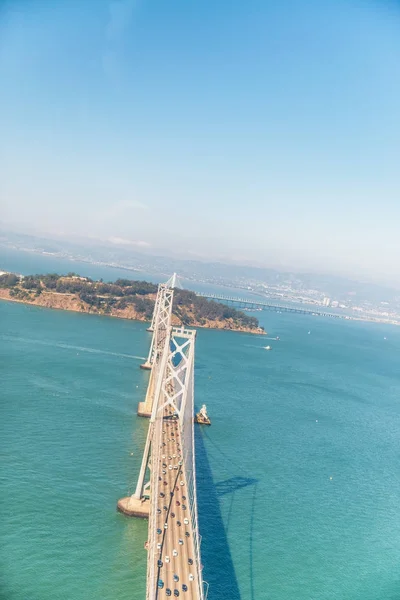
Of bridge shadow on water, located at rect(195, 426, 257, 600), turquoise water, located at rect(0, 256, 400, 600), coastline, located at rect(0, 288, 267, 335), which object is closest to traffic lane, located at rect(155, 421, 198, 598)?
turquoise water, located at rect(0, 256, 400, 600)

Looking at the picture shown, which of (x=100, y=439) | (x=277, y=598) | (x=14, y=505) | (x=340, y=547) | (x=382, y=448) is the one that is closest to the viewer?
(x=277, y=598)

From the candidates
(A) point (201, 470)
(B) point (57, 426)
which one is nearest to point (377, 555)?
(A) point (201, 470)

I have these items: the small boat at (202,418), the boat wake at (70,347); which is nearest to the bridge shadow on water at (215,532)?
the small boat at (202,418)

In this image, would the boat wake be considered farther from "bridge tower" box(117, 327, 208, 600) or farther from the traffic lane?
the traffic lane

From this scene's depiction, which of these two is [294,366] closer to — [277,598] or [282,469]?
[282,469]

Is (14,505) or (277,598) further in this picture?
(14,505)

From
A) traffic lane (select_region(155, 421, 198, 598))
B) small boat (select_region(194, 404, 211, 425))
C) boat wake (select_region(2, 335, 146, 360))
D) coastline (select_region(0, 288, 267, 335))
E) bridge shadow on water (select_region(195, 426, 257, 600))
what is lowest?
bridge shadow on water (select_region(195, 426, 257, 600))

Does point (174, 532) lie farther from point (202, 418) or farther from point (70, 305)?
point (70, 305)
